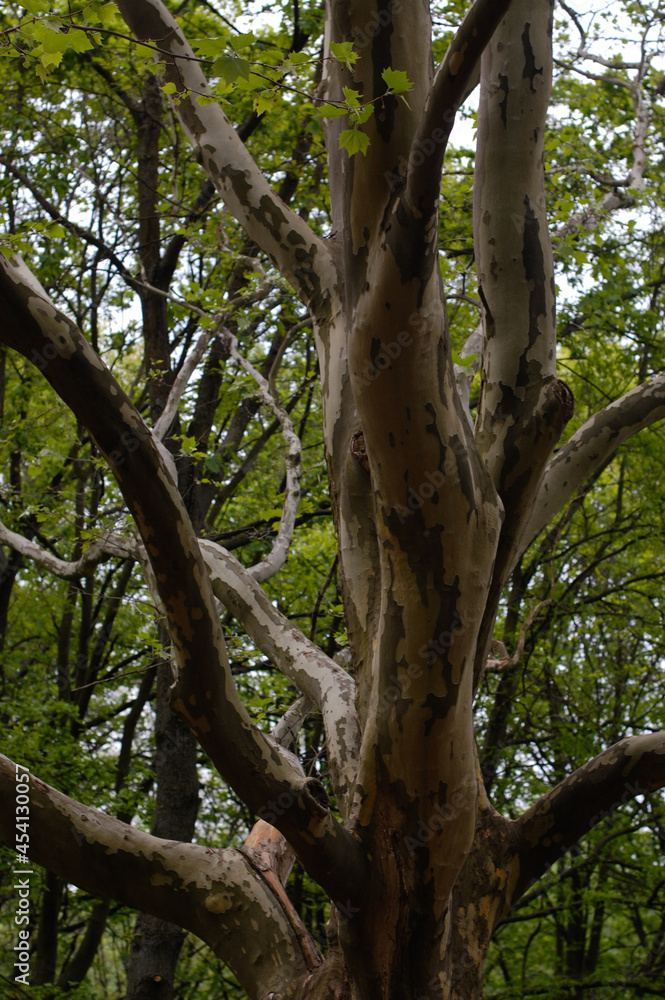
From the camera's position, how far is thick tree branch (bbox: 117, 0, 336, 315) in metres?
3.24

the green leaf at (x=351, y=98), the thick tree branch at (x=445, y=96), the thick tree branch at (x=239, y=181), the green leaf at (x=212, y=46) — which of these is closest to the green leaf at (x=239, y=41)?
the green leaf at (x=212, y=46)

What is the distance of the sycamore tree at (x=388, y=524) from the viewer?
1.99 meters

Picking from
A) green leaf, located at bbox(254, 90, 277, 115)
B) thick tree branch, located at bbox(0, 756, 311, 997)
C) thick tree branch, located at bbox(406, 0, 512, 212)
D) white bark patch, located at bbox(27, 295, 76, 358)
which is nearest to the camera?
thick tree branch, located at bbox(406, 0, 512, 212)

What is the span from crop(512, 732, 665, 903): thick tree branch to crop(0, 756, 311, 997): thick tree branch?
0.86 m

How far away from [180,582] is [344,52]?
1471mm

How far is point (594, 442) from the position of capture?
3258 mm

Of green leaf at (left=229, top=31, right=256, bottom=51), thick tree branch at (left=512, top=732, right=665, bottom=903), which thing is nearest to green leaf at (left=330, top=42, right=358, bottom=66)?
green leaf at (left=229, top=31, right=256, bottom=51)

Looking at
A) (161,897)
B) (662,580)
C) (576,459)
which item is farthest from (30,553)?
(662,580)

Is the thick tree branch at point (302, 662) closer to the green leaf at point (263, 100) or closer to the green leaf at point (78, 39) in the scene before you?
the green leaf at point (263, 100)

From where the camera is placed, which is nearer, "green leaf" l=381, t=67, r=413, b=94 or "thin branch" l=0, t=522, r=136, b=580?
"green leaf" l=381, t=67, r=413, b=94

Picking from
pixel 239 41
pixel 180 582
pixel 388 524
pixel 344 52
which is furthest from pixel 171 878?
pixel 239 41

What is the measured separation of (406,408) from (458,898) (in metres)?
1.76

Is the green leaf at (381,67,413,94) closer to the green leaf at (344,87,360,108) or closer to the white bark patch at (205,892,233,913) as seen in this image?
the green leaf at (344,87,360,108)

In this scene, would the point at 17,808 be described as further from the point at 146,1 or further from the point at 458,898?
the point at 146,1
